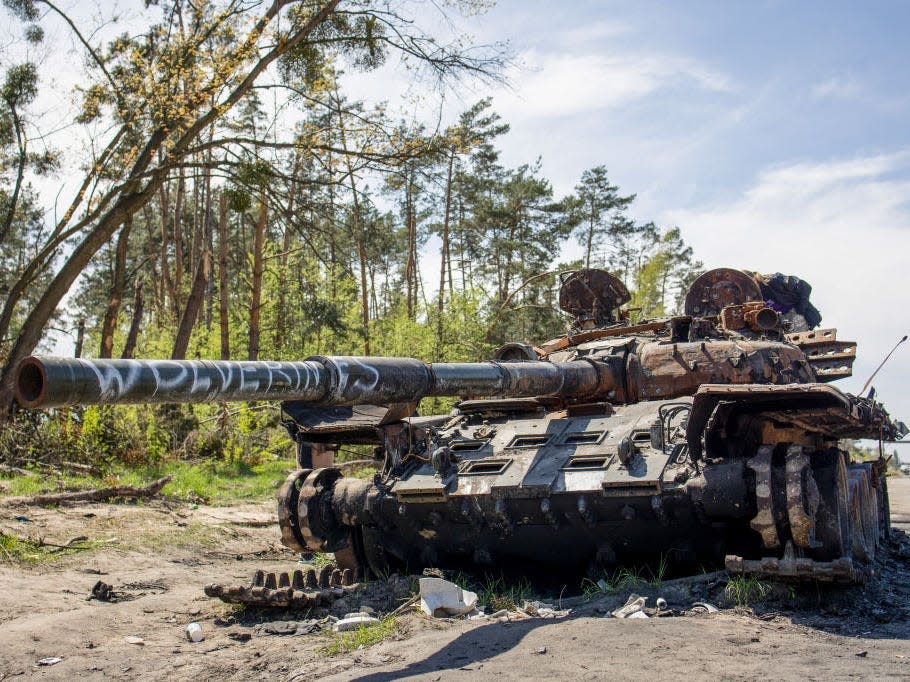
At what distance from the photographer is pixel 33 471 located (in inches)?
582

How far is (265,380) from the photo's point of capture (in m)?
4.97

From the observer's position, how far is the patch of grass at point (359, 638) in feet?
19.3

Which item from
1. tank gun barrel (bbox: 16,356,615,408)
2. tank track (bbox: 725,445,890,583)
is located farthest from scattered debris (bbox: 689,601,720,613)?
tank gun barrel (bbox: 16,356,615,408)

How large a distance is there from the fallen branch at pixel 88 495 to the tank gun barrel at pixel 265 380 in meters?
7.28

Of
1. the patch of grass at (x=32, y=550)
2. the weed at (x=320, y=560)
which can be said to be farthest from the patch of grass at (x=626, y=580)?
the patch of grass at (x=32, y=550)

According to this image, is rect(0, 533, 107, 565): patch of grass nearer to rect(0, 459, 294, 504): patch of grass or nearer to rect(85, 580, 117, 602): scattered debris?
rect(85, 580, 117, 602): scattered debris

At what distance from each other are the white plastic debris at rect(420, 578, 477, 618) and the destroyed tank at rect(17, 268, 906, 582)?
2.48 feet

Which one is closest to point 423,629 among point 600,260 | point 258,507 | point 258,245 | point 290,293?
point 258,507

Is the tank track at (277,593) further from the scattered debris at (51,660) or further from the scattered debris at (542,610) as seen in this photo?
the scattered debris at (542,610)

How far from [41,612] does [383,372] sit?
145 inches

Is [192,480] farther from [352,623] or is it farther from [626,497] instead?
[626,497]

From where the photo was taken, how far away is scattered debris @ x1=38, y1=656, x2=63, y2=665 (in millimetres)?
5840

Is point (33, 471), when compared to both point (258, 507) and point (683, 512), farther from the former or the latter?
point (683, 512)

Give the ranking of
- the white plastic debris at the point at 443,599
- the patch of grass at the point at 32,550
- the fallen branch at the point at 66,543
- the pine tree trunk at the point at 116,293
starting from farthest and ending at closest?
1. the pine tree trunk at the point at 116,293
2. the fallen branch at the point at 66,543
3. the patch of grass at the point at 32,550
4. the white plastic debris at the point at 443,599
